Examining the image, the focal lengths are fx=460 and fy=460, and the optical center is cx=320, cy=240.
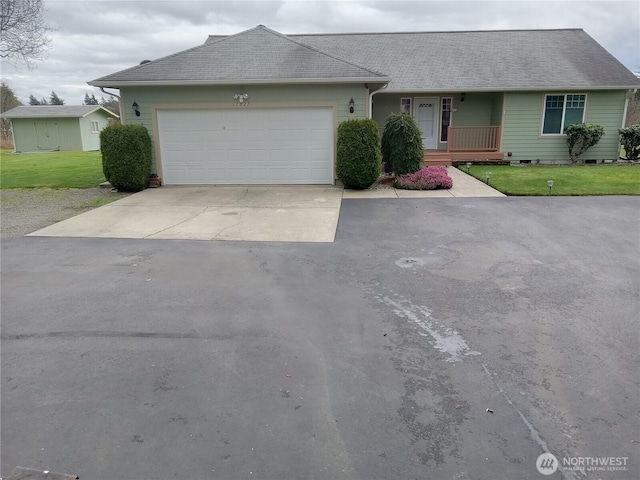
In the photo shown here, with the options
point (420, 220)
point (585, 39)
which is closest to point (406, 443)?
point (420, 220)

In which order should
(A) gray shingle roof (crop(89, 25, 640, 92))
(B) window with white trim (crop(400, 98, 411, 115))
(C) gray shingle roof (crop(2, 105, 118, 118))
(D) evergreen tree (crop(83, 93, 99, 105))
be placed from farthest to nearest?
(D) evergreen tree (crop(83, 93, 99, 105)) → (C) gray shingle roof (crop(2, 105, 118, 118)) → (B) window with white trim (crop(400, 98, 411, 115)) → (A) gray shingle roof (crop(89, 25, 640, 92))

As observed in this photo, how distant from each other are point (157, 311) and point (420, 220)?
5.74 metres

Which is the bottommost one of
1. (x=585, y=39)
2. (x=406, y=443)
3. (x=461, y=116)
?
(x=406, y=443)

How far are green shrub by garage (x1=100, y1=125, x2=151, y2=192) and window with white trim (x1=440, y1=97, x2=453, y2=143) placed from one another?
1139cm

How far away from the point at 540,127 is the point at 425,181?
735 cm

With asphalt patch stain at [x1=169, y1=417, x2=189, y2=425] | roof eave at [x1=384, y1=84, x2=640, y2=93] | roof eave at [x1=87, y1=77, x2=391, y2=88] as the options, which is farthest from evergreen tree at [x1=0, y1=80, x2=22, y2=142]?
asphalt patch stain at [x1=169, y1=417, x2=189, y2=425]

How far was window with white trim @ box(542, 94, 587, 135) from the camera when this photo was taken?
1667 cm

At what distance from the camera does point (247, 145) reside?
43.2 ft

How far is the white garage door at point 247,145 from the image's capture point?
42.5 feet

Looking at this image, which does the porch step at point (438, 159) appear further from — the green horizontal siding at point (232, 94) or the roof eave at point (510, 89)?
the green horizontal siding at point (232, 94)

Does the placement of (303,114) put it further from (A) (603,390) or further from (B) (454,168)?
(A) (603,390)

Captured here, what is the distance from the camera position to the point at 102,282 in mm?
5855

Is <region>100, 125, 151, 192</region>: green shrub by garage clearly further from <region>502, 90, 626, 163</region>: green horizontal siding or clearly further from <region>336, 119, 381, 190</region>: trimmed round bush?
<region>502, 90, 626, 163</region>: green horizontal siding

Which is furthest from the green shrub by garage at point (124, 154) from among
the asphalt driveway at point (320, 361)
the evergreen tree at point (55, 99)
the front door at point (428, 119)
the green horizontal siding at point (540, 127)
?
the evergreen tree at point (55, 99)
